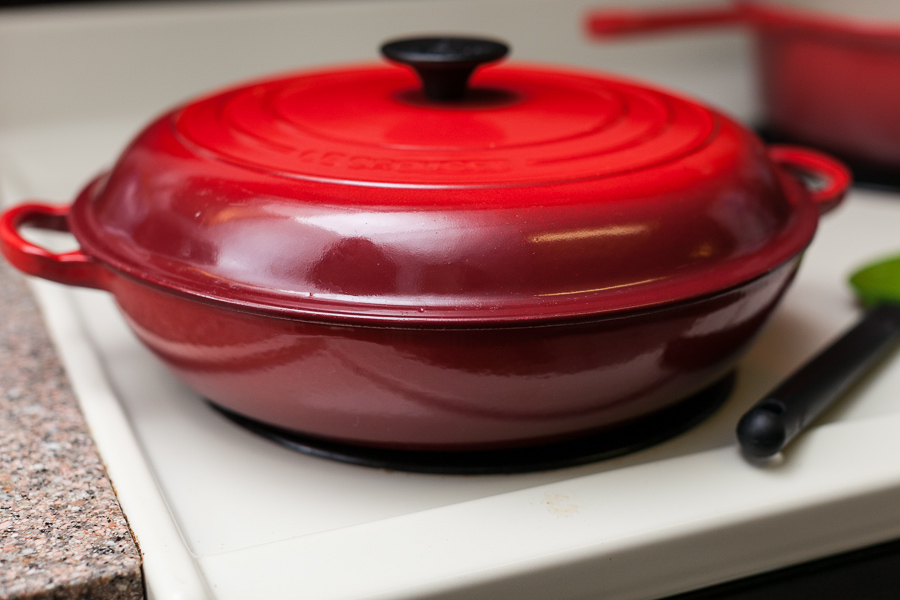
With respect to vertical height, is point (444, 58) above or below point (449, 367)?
above

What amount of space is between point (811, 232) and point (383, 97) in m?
0.36

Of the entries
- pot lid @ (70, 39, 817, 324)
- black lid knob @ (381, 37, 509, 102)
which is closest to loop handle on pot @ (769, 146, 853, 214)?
pot lid @ (70, 39, 817, 324)

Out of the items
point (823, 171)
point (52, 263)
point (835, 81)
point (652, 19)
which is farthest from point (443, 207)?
point (835, 81)

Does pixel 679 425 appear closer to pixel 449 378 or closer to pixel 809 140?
pixel 449 378

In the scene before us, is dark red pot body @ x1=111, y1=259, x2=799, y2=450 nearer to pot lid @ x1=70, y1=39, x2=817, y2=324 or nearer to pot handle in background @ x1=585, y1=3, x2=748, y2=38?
pot lid @ x1=70, y1=39, x2=817, y2=324

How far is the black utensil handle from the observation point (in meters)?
0.61

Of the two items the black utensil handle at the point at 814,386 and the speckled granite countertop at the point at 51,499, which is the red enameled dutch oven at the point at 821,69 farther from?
the speckled granite countertop at the point at 51,499

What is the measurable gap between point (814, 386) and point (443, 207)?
326mm

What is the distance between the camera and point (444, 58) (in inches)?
26.7

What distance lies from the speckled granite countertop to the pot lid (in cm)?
15

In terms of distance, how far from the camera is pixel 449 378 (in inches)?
22.1

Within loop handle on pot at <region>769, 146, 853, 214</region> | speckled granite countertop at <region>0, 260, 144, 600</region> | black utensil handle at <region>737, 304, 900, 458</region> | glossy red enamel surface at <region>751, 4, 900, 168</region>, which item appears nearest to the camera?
speckled granite countertop at <region>0, 260, 144, 600</region>

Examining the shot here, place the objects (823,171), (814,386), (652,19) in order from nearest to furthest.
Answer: (814,386)
(823,171)
(652,19)

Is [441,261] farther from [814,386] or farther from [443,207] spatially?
[814,386]
